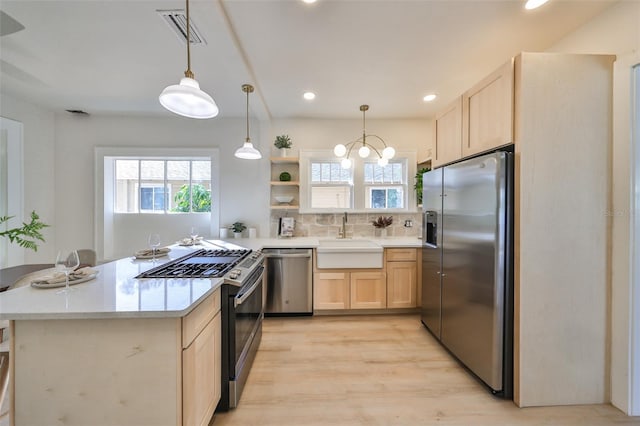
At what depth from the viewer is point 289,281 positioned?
3.10 m

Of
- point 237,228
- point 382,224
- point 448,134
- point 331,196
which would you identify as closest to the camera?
point 448,134

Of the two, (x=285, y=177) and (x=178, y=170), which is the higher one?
(x=178, y=170)

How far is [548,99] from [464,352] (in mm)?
2004

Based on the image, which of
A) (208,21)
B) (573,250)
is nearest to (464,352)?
(573,250)

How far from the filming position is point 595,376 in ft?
5.57

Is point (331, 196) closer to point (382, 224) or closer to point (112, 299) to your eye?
point (382, 224)

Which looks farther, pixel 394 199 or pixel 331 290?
pixel 394 199

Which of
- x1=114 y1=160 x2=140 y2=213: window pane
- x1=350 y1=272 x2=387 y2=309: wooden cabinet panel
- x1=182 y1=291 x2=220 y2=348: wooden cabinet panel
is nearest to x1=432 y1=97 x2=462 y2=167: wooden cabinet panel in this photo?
x1=350 y1=272 x2=387 y2=309: wooden cabinet panel

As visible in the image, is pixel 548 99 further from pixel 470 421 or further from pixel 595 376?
pixel 470 421

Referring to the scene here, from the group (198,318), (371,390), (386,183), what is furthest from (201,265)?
(386,183)

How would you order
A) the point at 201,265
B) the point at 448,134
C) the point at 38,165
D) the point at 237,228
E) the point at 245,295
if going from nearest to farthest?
the point at 245,295 < the point at 201,265 < the point at 448,134 < the point at 38,165 < the point at 237,228

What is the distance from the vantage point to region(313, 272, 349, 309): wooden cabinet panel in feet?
10.3

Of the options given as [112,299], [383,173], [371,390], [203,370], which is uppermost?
[383,173]

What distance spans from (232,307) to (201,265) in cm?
48
